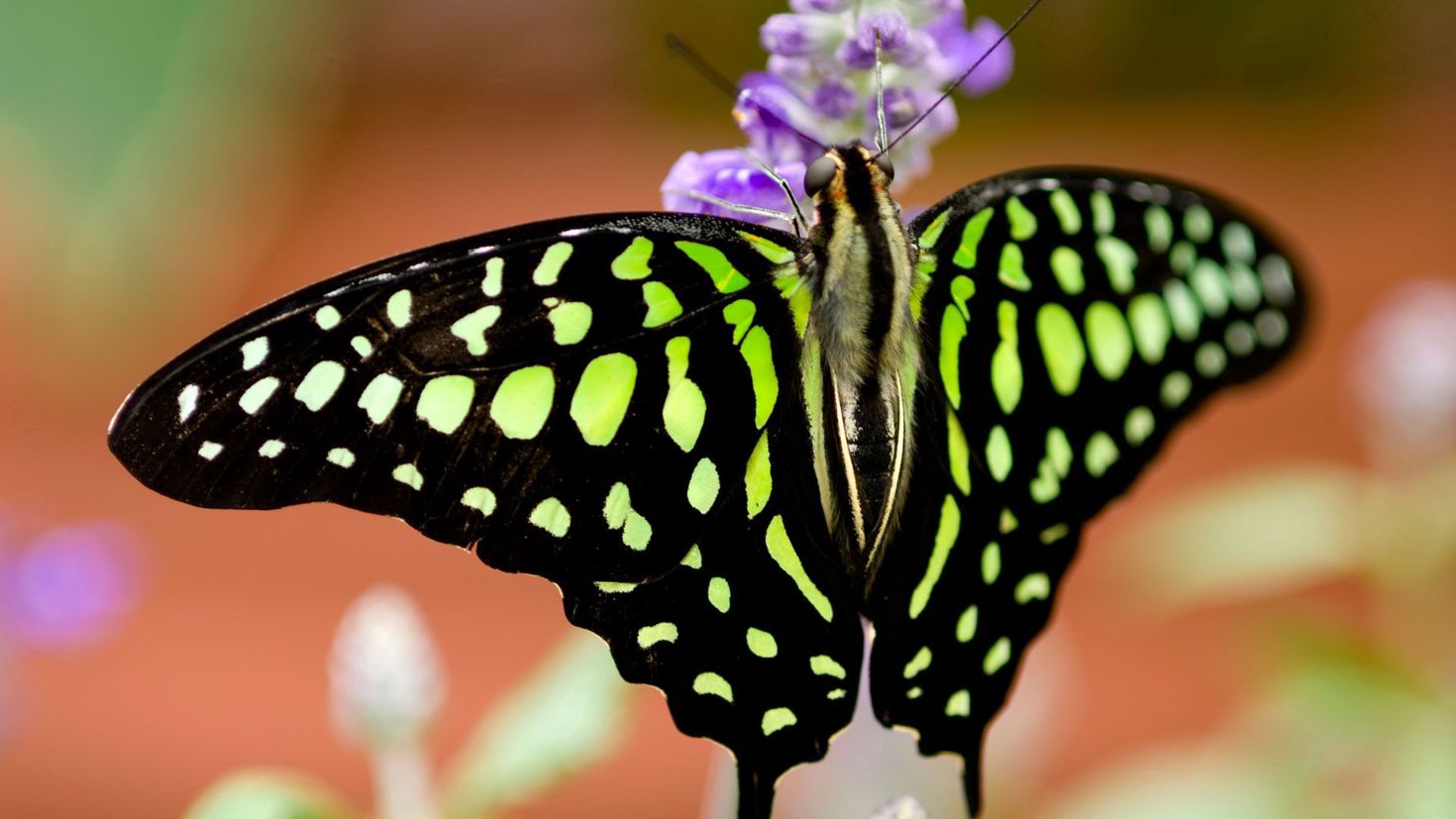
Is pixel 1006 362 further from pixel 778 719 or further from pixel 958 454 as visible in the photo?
pixel 778 719

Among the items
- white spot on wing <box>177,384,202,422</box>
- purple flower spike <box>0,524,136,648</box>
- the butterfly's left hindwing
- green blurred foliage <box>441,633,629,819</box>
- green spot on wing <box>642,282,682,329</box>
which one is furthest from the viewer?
purple flower spike <box>0,524,136,648</box>

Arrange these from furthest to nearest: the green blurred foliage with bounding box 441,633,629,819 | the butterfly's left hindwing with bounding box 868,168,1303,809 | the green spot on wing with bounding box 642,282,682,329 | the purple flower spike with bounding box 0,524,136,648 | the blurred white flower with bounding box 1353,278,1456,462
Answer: the blurred white flower with bounding box 1353,278,1456,462 → the purple flower spike with bounding box 0,524,136,648 → the green blurred foliage with bounding box 441,633,629,819 → the butterfly's left hindwing with bounding box 868,168,1303,809 → the green spot on wing with bounding box 642,282,682,329

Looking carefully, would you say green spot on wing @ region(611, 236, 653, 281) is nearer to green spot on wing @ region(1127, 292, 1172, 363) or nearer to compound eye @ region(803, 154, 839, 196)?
compound eye @ region(803, 154, 839, 196)

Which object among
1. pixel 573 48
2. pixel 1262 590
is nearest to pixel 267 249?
pixel 573 48

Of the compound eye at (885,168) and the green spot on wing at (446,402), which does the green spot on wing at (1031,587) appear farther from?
the green spot on wing at (446,402)

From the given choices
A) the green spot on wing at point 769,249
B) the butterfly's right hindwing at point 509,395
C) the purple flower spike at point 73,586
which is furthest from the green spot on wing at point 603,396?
the purple flower spike at point 73,586

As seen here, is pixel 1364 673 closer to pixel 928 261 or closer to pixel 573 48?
pixel 928 261

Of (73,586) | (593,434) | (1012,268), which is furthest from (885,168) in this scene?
(73,586)

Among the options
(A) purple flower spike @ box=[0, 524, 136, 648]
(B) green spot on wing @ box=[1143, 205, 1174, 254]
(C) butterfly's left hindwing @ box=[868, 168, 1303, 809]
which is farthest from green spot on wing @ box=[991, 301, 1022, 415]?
(A) purple flower spike @ box=[0, 524, 136, 648]
